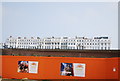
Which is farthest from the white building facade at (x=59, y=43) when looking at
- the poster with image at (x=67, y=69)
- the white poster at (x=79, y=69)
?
the white poster at (x=79, y=69)

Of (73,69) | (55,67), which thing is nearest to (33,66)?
(55,67)

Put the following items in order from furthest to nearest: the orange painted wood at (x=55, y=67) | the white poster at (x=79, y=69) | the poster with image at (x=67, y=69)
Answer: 1. the poster with image at (x=67, y=69)
2. the white poster at (x=79, y=69)
3. the orange painted wood at (x=55, y=67)

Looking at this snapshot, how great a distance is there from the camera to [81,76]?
12984mm

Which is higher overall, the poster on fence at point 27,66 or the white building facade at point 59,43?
the white building facade at point 59,43

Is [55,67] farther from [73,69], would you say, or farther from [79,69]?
[79,69]

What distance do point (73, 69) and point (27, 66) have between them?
3.27m

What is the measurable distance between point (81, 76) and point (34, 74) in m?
3.25

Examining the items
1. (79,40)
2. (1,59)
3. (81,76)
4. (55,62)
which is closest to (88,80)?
(81,76)

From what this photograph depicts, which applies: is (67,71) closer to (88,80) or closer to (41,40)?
(88,80)

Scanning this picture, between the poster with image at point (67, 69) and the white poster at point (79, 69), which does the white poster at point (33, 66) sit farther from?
the white poster at point (79, 69)

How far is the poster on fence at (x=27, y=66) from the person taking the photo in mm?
14115

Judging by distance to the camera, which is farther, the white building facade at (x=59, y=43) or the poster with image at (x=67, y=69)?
the white building facade at (x=59, y=43)

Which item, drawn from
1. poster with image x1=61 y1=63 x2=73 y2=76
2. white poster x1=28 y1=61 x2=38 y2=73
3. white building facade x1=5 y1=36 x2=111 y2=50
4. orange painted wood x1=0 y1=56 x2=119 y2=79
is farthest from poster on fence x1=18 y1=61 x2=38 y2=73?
white building facade x1=5 y1=36 x2=111 y2=50

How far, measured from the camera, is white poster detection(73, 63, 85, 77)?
12998 mm
